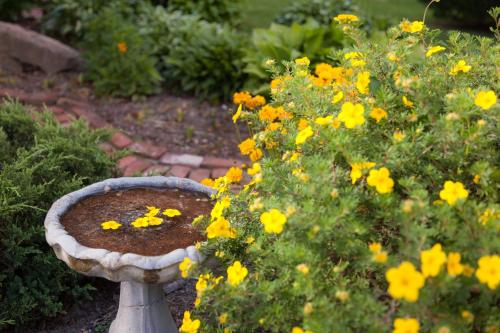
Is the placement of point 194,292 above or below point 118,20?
below

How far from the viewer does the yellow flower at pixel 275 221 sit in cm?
169

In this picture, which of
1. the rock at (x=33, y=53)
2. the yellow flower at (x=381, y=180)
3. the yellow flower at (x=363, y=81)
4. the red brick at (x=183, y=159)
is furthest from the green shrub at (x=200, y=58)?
the yellow flower at (x=381, y=180)

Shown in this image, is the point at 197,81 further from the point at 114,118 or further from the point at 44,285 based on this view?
the point at 44,285

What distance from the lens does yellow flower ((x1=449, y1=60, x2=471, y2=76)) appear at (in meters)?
2.05

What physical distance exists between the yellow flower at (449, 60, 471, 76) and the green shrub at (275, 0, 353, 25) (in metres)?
4.24

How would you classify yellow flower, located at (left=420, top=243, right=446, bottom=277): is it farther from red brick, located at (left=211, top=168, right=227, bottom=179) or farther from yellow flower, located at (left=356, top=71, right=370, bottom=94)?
red brick, located at (left=211, top=168, right=227, bottom=179)

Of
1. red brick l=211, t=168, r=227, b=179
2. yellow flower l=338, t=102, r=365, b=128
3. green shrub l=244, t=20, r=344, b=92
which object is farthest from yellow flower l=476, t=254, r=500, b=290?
green shrub l=244, t=20, r=344, b=92

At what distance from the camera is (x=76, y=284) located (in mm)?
2791

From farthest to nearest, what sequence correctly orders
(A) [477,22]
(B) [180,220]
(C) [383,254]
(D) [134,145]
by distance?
(A) [477,22]
(D) [134,145]
(B) [180,220]
(C) [383,254]

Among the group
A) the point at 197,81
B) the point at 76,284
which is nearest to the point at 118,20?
the point at 197,81

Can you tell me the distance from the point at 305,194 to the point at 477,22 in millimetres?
7857

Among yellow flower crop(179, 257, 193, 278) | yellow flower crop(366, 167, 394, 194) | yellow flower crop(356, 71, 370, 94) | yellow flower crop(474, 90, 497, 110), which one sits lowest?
yellow flower crop(179, 257, 193, 278)

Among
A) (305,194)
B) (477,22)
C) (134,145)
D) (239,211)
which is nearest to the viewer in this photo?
(305,194)

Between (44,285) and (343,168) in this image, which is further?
(44,285)
